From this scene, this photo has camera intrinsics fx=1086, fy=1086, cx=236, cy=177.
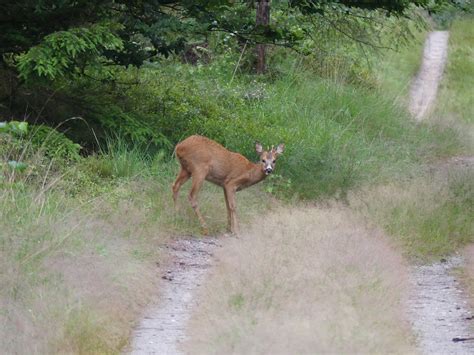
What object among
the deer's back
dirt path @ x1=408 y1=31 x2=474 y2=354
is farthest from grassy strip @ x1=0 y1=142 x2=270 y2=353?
dirt path @ x1=408 y1=31 x2=474 y2=354

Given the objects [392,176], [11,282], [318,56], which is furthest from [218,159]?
[318,56]

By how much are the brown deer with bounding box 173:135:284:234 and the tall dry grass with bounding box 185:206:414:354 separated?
7.09 feet

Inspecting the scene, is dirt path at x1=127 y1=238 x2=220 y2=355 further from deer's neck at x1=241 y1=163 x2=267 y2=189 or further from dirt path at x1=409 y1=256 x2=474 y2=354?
dirt path at x1=409 y1=256 x2=474 y2=354

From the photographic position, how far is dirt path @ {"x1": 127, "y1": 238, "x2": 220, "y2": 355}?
9016 mm

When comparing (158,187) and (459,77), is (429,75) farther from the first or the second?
(158,187)

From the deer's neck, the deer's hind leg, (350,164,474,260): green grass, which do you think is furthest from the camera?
the deer's neck

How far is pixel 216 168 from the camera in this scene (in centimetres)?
1505

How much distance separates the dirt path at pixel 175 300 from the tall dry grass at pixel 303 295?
0.67ft

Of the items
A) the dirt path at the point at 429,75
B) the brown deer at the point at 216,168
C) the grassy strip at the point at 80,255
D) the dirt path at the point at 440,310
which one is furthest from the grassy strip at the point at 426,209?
the dirt path at the point at 429,75

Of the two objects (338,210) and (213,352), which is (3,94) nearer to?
(338,210)

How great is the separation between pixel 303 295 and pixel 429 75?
28523 millimetres

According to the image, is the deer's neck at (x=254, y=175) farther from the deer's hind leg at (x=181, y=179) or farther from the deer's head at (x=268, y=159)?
the deer's hind leg at (x=181, y=179)

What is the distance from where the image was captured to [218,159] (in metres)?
15.0

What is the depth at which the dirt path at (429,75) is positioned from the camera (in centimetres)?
3058
